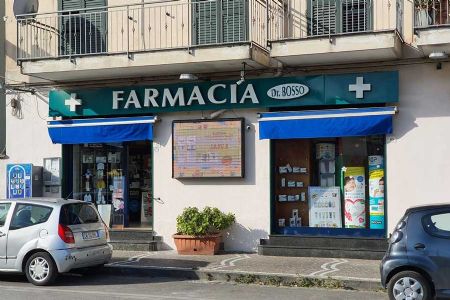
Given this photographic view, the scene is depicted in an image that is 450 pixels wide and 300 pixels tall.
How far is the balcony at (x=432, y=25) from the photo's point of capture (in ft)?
37.2

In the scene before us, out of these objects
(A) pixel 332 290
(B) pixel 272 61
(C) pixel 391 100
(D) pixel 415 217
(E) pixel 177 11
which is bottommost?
(A) pixel 332 290

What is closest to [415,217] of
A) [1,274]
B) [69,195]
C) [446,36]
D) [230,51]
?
[446,36]

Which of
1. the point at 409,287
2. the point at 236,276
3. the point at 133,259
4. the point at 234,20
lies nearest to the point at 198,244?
the point at 133,259

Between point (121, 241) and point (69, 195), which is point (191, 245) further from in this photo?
point (69, 195)

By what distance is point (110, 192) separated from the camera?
15484mm

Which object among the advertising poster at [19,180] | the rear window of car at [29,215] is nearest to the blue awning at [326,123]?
the rear window of car at [29,215]

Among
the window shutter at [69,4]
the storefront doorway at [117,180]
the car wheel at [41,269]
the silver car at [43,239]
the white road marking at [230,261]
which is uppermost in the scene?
the window shutter at [69,4]

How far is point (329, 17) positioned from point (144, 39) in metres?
4.37

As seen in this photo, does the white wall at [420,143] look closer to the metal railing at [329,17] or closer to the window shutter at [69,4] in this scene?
the metal railing at [329,17]

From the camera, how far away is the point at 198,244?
530 inches

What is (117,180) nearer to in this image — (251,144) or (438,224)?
(251,144)

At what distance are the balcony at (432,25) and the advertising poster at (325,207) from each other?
11.9ft

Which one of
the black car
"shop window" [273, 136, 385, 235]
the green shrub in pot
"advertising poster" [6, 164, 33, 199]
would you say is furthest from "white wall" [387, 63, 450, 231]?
"advertising poster" [6, 164, 33, 199]

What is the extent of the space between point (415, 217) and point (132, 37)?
340 inches
